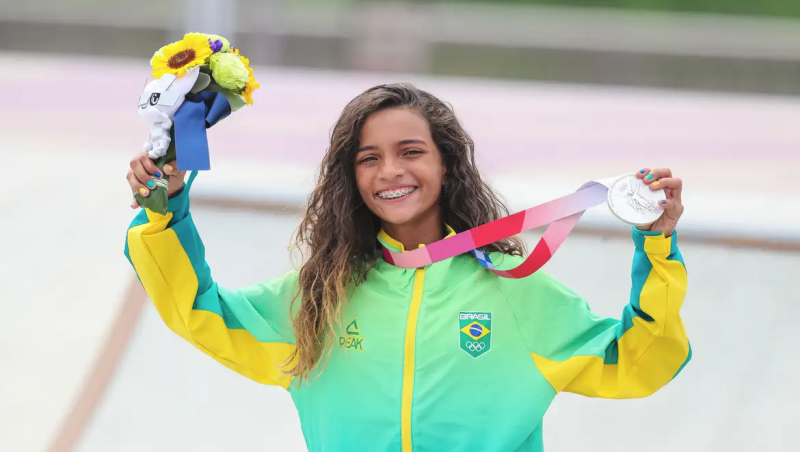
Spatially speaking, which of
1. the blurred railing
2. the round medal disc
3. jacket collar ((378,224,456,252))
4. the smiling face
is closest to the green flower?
the smiling face

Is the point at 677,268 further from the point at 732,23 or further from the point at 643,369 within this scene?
the point at 732,23

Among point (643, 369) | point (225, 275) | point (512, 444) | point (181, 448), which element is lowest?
point (181, 448)

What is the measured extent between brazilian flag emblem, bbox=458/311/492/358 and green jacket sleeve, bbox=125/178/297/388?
39 cm

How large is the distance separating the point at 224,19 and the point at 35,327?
2599mm

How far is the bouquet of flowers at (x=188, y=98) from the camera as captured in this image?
1.82 m

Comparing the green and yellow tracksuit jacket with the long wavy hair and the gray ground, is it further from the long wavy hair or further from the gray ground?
the gray ground

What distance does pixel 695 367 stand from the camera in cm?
308

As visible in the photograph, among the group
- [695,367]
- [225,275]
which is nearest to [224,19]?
[225,275]

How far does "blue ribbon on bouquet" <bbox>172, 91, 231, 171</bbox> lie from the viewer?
181 centimetres

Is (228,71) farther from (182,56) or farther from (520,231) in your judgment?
(520,231)

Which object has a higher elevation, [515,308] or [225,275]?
[515,308]

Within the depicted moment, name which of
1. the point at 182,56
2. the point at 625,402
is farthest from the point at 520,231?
the point at 625,402

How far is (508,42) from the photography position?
8.32m

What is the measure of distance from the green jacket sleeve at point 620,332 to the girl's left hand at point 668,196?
0.02 metres
